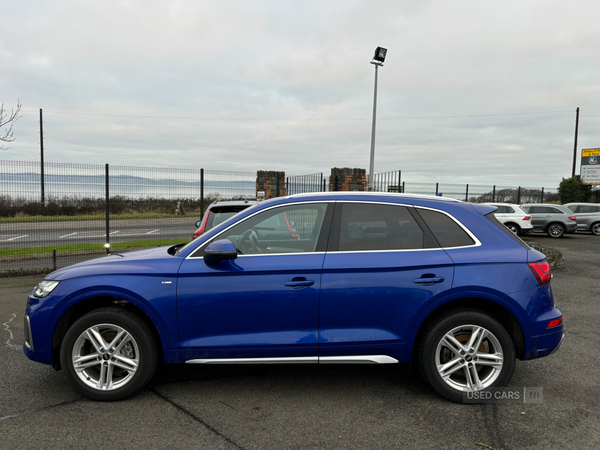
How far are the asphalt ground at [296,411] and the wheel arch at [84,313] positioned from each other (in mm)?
400

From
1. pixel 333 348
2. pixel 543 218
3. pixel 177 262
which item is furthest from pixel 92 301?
pixel 543 218

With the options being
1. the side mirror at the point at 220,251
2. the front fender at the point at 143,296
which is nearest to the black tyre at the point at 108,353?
the front fender at the point at 143,296

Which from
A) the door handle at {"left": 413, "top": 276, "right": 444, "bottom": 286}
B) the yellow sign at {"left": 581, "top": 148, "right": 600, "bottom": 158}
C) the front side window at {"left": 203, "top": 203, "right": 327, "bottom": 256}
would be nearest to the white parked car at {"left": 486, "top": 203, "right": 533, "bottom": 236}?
the door handle at {"left": 413, "top": 276, "right": 444, "bottom": 286}

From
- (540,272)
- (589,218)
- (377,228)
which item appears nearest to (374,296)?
(377,228)

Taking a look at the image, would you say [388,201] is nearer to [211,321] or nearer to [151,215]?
[211,321]

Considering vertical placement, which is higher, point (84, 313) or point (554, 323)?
point (554, 323)

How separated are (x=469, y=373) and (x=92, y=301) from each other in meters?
3.21

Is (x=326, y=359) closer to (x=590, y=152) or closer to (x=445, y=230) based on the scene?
(x=445, y=230)

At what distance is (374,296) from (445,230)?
851mm

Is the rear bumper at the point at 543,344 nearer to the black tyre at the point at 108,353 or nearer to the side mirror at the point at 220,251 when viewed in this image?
the side mirror at the point at 220,251

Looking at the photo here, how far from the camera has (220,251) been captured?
11.1 feet

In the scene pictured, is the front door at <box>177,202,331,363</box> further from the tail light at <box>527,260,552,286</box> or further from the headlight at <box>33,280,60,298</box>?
the tail light at <box>527,260,552,286</box>

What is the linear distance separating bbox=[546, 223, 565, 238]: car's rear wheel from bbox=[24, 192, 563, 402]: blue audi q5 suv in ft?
60.4

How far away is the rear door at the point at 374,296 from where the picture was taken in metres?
3.47
